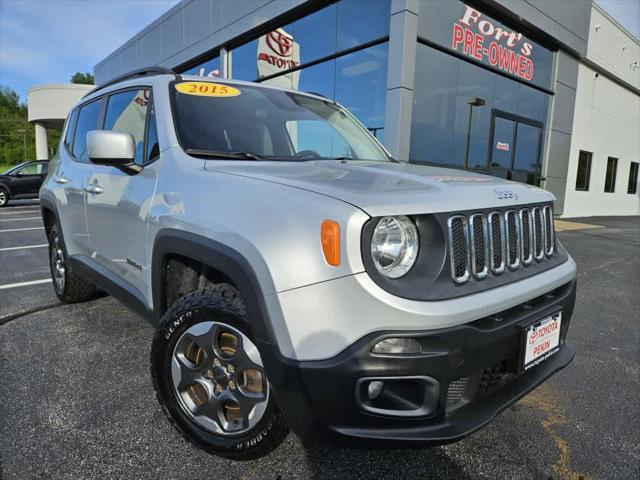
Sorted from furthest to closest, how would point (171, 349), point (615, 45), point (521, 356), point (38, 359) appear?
point (615, 45) → point (38, 359) → point (171, 349) → point (521, 356)

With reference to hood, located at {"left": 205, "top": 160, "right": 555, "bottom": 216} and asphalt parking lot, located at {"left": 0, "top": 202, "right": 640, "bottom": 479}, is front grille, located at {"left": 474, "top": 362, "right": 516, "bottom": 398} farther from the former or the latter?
hood, located at {"left": 205, "top": 160, "right": 555, "bottom": 216}

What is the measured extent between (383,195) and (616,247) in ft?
29.2

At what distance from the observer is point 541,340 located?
1.91m

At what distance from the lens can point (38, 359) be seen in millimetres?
2898

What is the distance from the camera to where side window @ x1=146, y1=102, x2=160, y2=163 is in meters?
2.42

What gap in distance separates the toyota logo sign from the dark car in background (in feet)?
29.9

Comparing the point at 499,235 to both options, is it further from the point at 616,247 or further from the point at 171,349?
the point at 616,247

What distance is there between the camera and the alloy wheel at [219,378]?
1.76m

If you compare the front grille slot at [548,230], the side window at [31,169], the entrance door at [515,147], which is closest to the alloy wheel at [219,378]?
the front grille slot at [548,230]

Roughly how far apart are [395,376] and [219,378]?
2.64 feet

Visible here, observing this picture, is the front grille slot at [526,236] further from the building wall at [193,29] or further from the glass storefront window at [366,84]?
the building wall at [193,29]

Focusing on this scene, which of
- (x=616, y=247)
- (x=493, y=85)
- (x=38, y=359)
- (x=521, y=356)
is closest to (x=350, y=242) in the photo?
(x=521, y=356)

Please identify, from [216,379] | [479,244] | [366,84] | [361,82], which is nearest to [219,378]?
[216,379]

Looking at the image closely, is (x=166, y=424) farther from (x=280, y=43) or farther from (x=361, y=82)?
(x=280, y=43)
